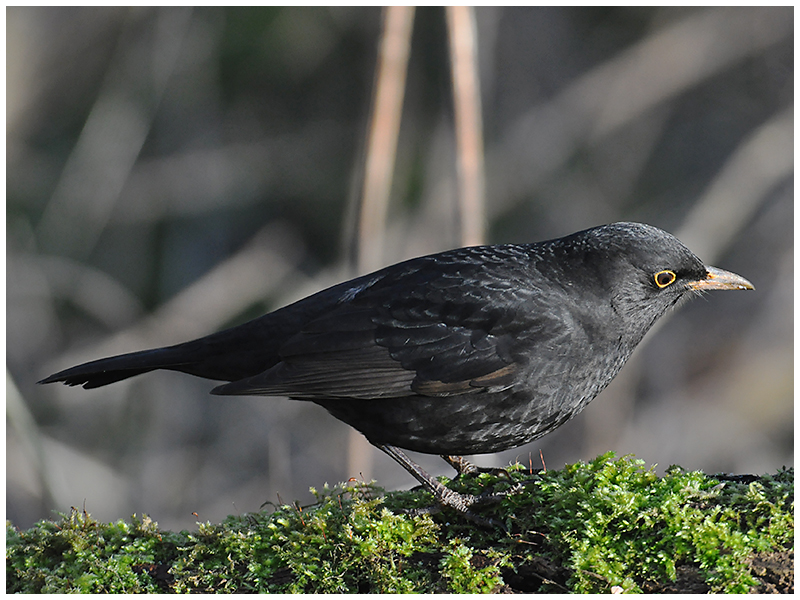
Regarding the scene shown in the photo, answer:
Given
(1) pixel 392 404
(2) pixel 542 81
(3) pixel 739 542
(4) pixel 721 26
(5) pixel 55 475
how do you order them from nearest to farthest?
1. (3) pixel 739 542
2. (1) pixel 392 404
3. (5) pixel 55 475
4. (4) pixel 721 26
5. (2) pixel 542 81

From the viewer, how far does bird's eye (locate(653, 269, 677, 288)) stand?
3535 mm

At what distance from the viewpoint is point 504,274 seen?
3576 millimetres

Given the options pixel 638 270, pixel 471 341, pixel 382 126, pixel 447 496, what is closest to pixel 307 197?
pixel 382 126

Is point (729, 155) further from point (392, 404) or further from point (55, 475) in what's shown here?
point (55, 475)

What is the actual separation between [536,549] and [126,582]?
5.42 ft

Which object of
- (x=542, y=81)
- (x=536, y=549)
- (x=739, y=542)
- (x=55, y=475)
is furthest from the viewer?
(x=542, y=81)

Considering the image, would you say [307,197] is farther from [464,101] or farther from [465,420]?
[465,420]

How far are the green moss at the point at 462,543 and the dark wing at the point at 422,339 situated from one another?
52cm

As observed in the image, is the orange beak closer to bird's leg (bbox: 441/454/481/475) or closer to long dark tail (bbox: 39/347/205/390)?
bird's leg (bbox: 441/454/481/475)

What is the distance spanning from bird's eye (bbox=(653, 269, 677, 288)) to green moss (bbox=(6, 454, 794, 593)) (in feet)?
3.26

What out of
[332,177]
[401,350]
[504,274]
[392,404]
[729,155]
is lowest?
[392,404]

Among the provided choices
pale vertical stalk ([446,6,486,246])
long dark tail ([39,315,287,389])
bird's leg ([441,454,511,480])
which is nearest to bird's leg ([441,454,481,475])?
bird's leg ([441,454,511,480])

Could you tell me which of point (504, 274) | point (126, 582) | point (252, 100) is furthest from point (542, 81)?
point (126, 582)

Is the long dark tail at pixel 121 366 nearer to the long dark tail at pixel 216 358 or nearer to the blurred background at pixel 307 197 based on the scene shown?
the long dark tail at pixel 216 358
